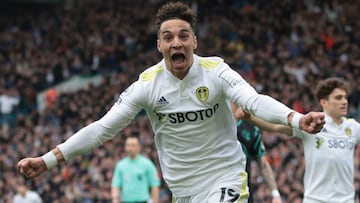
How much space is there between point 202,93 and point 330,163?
2.63 m

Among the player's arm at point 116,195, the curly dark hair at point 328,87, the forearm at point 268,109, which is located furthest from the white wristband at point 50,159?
the player's arm at point 116,195

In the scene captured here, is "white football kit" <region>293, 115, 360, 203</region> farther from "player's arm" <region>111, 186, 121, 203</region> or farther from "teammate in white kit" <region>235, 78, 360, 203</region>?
"player's arm" <region>111, 186, 121, 203</region>

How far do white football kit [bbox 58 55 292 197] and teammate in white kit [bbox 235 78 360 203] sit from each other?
5.94 feet

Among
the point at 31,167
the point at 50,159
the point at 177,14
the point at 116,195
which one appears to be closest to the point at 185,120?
the point at 177,14

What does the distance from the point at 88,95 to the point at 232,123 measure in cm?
1886

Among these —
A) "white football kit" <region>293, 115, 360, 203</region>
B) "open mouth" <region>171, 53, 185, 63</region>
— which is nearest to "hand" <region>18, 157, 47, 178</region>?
"open mouth" <region>171, 53, 185, 63</region>

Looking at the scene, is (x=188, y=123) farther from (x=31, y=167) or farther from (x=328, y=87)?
(x=328, y=87)

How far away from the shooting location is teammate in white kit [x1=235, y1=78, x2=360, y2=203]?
26.8ft

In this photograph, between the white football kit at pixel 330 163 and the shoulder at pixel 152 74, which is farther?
the white football kit at pixel 330 163

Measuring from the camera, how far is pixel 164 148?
6316 mm

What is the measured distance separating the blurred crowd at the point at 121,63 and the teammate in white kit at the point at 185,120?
8.21 metres

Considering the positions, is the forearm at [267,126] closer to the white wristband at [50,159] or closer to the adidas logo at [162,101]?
the adidas logo at [162,101]

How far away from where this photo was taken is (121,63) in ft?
87.8

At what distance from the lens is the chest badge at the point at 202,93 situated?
6.02 m
